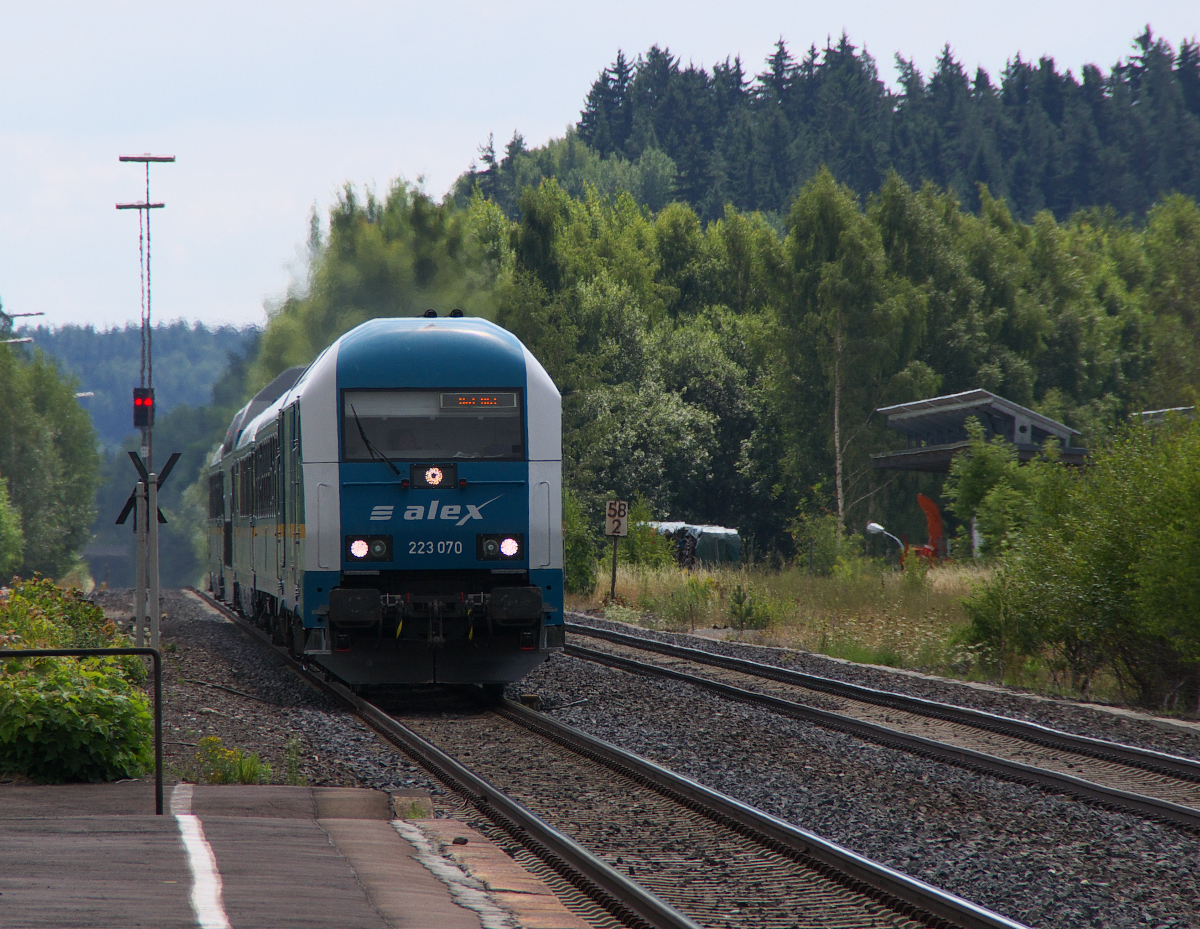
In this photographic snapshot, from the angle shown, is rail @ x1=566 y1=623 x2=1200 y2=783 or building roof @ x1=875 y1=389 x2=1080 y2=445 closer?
rail @ x1=566 y1=623 x2=1200 y2=783

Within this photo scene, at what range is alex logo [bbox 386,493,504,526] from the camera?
1270cm

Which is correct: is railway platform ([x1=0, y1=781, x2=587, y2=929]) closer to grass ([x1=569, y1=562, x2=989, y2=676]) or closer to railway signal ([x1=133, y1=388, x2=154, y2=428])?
grass ([x1=569, y1=562, x2=989, y2=676])

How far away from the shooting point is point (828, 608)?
79.2 ft

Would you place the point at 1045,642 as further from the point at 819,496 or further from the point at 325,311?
the point at 325,311

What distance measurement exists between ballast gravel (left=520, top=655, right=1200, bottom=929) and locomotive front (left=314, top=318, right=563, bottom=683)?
54.8 inches

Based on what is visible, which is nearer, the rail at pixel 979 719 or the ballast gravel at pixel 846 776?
the ballast gravel at pixel 846 776

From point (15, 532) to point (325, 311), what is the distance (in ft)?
55.3

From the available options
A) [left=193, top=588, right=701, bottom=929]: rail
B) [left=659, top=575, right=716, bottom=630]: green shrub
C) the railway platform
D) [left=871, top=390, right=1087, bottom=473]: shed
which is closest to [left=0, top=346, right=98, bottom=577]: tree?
[left=871, top=390, right=1087, bottom=473]: shed

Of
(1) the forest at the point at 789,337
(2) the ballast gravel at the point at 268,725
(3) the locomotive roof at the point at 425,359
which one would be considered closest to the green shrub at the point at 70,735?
(2) the ballast gravel at the point at 268,725

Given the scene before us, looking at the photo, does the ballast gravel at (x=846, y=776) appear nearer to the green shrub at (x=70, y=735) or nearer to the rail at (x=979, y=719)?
the green shrub at (x=70, y=735)

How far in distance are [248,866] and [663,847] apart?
2467 mm

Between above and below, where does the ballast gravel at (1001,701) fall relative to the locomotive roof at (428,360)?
below

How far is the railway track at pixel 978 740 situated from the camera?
8898 millimetres

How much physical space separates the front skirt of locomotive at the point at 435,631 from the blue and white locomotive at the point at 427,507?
14 millimetres
